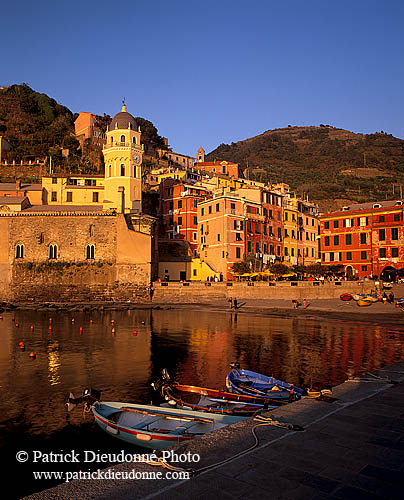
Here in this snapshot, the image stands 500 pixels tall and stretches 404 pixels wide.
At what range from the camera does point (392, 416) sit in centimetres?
923

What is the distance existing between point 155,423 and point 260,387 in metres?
5.84

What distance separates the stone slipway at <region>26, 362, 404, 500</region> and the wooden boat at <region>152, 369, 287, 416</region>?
14.0ft

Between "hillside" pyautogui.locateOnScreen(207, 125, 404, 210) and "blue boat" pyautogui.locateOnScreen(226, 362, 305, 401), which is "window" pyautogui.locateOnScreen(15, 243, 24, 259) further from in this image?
"hillside" pyautogui.locateOnScreen(207, 125, 404, 210)

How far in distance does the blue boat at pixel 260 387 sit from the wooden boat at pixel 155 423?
368cm

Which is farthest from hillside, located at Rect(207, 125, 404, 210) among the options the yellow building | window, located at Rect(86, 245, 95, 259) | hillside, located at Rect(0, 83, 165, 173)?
window, located at Rect(86, 245, 95, 259)

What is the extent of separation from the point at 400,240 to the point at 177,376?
48.6 m

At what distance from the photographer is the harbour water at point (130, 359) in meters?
13.6

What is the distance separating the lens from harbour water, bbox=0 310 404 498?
44.5 ft

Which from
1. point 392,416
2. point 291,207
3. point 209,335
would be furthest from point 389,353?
point 291,207

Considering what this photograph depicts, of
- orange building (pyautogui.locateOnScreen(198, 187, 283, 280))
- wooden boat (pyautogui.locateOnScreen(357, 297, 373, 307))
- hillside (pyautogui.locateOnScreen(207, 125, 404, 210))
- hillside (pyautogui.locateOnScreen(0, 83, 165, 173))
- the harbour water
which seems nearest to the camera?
the harbour water

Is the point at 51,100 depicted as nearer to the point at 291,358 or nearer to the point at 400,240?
the point at 400,240

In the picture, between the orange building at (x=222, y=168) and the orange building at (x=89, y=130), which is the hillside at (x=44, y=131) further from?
the orange building at (x=222, y=168)

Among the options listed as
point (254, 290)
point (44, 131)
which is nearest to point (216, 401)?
point (254, 290)

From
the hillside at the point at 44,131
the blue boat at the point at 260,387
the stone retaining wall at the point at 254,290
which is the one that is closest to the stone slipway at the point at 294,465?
the blue boat at the point at 260,387
